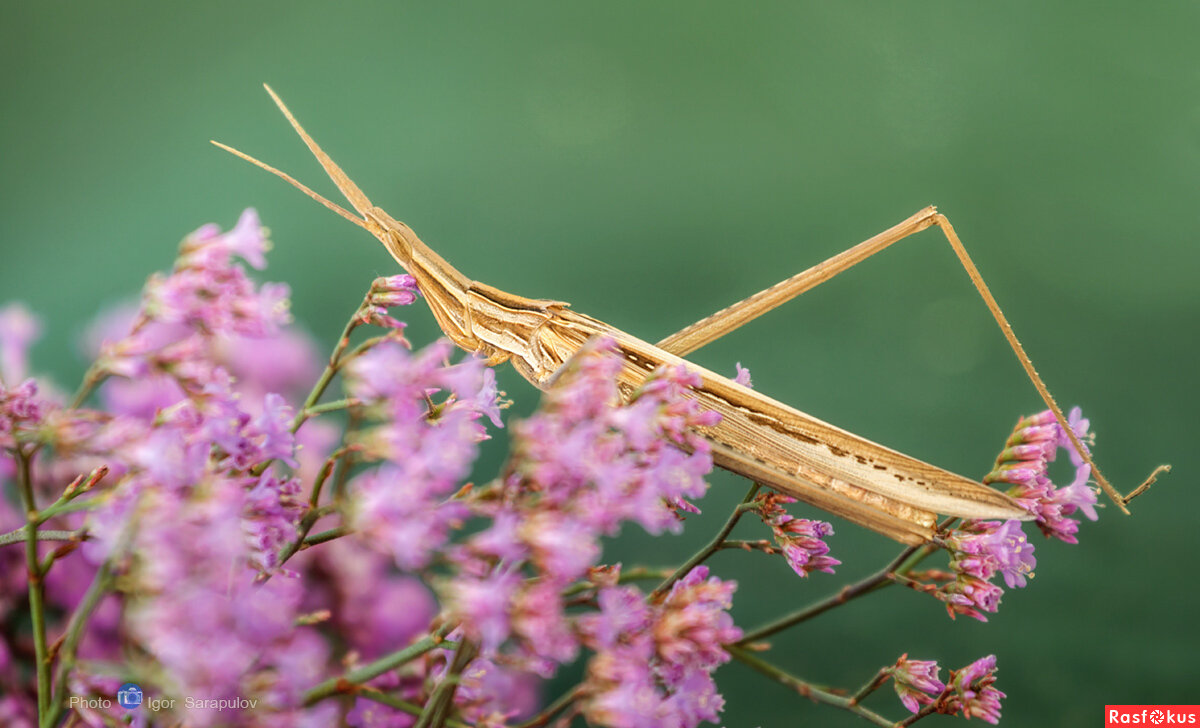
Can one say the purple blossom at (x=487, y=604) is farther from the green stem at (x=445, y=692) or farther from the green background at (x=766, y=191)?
the green background at (x=766, y=191)

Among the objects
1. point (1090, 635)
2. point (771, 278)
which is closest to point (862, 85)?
point (771, 278)

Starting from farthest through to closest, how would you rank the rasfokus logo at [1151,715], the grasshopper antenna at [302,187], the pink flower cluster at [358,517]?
the rasfokus logo at [1151,715]
the grasshopper antenna at [302,187]
the pink flower cluster at [358,517]

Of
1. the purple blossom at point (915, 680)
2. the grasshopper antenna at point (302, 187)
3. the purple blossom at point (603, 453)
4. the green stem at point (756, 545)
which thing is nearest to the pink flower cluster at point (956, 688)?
the purple blossom at point (915, 680)

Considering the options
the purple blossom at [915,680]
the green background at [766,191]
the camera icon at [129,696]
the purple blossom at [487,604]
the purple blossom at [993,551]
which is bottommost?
the camera icon at [129,696]

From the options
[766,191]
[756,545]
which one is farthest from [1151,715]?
[766,191]

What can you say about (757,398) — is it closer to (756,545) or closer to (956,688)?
(756,545)

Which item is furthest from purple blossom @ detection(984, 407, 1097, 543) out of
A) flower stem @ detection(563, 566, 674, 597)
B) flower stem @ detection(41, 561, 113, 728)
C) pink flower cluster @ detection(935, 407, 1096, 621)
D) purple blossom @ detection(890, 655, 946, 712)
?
flower stem @ detection(41, 561, 113, 728)
